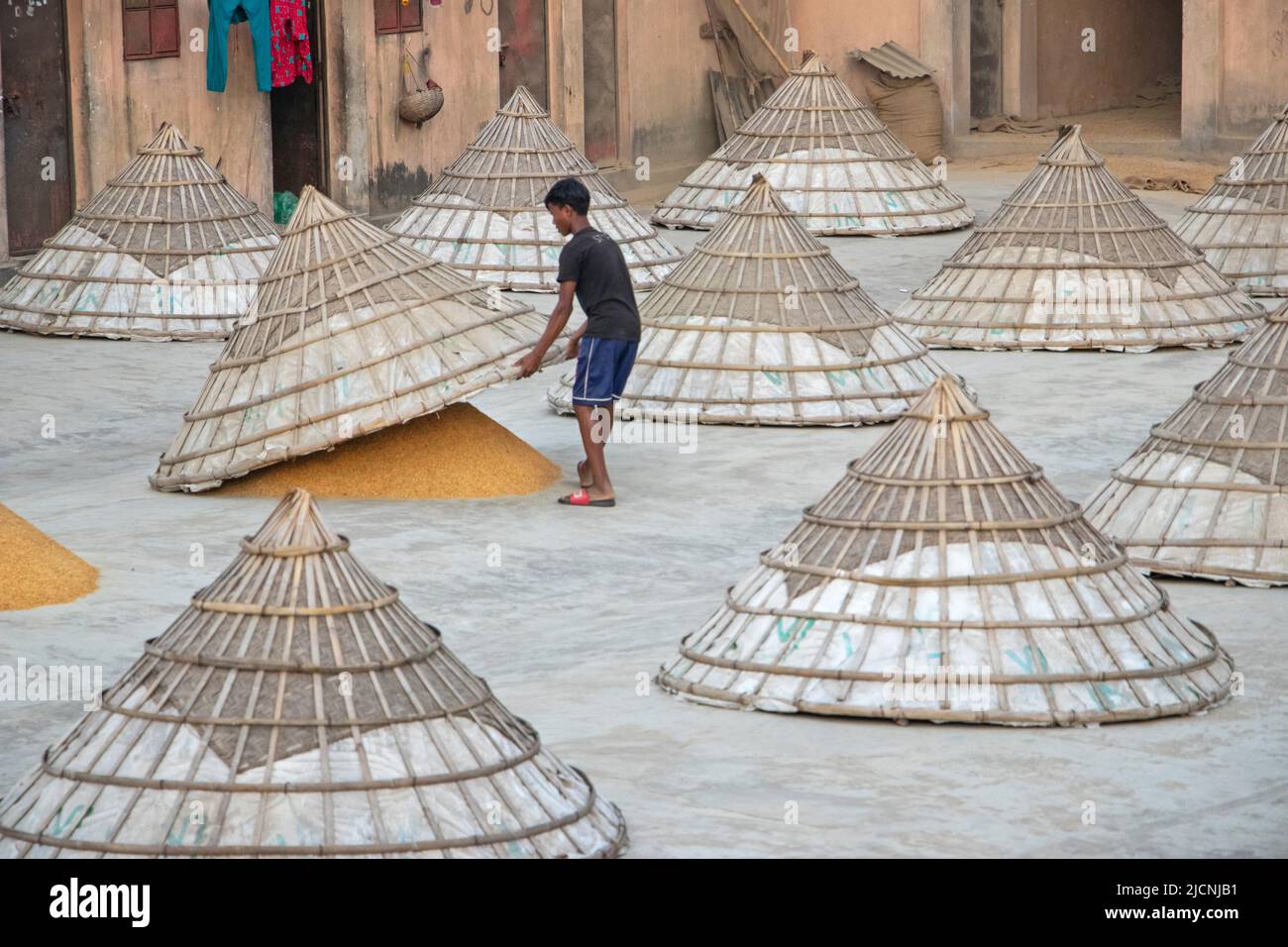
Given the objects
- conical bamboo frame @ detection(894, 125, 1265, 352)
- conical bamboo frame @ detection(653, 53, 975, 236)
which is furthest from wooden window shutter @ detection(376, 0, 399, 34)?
conical bamboo frame @ detection(894, 125, 1265, 352)

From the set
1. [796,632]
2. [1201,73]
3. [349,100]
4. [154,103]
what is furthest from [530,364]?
[1201,73]

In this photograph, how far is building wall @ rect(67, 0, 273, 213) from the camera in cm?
1505

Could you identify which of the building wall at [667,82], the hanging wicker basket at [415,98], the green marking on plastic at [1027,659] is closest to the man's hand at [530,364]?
the green marking on plastic at [1027,659]

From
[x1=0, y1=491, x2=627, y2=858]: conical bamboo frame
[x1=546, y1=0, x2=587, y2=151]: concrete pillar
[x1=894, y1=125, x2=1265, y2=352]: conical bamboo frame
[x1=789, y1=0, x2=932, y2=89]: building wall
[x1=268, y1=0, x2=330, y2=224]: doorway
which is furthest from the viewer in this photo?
[x1=789, y1=0, x2=932, y2=89]: building wall

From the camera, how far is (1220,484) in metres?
8.55

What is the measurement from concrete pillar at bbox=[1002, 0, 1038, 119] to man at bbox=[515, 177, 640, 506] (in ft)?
46.5

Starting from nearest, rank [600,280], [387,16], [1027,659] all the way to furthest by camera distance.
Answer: [1027,659] < [600,280] < [387,16]

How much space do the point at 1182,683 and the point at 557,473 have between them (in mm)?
4135

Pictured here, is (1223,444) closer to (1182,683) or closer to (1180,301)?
(1182,683)

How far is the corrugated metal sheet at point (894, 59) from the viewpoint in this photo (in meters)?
22.2

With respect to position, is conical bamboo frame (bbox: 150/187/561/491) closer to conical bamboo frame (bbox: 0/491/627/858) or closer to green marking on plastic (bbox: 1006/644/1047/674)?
green marking on plastic (bbox: 1006/644/1047/674)

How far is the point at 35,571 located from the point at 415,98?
33.1 ft

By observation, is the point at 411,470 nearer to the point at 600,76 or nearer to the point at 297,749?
the point at 297,749

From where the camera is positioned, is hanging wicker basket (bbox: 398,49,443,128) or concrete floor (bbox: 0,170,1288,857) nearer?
concrete floor (bbox: 0,170,1288,857)
